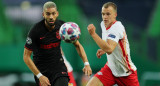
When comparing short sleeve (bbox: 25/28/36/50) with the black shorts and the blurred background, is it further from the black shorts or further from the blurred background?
the blurred background

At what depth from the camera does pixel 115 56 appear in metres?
6.29

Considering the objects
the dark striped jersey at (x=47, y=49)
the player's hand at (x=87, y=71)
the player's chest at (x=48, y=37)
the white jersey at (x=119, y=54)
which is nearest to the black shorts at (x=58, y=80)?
the dark striped jersey at (x=47, y=49)

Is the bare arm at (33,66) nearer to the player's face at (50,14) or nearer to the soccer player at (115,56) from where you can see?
the player's face at (50,14)

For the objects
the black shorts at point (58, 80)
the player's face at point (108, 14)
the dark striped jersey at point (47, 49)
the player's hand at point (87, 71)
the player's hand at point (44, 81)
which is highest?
the player's face at point (108, 14)

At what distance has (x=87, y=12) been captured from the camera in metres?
9.26

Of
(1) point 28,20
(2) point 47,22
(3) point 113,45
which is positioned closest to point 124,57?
(3) point 113,45

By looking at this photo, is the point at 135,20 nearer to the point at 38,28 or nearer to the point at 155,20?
the point at 155,20

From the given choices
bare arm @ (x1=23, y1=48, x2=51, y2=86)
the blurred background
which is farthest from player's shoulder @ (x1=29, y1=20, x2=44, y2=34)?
the blurred background

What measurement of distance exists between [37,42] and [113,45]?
4.43 feet

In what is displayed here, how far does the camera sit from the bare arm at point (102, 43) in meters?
5.43

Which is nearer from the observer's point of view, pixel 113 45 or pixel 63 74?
pixel 113 45

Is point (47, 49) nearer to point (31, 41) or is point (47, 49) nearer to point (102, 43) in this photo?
point (31, 41)

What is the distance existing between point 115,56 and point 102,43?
864 millimetres

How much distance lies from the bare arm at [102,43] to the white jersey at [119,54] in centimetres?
18
